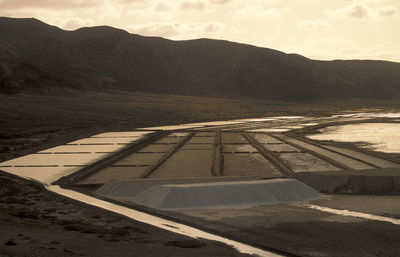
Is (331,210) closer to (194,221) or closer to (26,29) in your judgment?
(194,221)

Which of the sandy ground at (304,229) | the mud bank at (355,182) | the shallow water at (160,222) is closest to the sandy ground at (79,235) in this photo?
the shallow water at (160,222)

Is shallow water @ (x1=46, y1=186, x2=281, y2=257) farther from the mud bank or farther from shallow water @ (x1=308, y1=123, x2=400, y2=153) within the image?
shallow water @ (x1=308, y1=123, x2=400, y2=153)

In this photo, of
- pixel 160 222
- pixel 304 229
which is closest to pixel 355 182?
pixel 304 229

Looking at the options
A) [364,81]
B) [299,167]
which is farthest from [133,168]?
[364,81]

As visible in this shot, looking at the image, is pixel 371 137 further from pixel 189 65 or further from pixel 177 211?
pixel 189 65

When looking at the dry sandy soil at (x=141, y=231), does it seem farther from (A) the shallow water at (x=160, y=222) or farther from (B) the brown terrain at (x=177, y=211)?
(A) the shallow water at (x=160, y=222)

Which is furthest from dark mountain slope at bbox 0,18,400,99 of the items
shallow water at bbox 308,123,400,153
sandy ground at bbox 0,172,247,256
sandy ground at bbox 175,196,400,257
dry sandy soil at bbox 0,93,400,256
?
sandy ground at bbox 175,196,400,257
